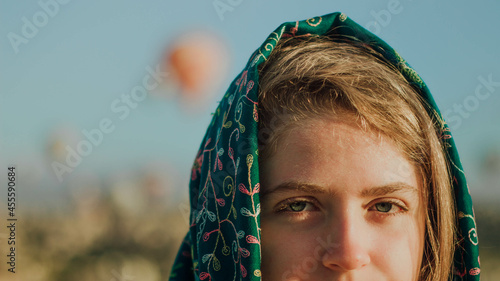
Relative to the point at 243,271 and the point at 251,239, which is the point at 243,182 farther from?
the point at 243,271

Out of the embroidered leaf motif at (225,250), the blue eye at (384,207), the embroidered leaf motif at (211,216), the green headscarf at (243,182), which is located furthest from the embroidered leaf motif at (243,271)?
the blue eye at (384,207)

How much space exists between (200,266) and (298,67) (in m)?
0.88

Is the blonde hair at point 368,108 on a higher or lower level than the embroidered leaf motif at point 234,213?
higher

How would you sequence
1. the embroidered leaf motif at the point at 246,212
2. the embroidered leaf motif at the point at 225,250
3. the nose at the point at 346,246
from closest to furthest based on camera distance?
the nose at the point at 346,246
the embroidered leaf motif at the point at 246,212
the embroidered leaf motif at the point at 225,250

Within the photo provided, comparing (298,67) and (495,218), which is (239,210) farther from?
(495,218)

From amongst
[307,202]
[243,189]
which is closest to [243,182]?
[243,189]

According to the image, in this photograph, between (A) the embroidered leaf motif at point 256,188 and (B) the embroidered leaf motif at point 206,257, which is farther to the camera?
(B) the embroidered leaf motif at point 206,257

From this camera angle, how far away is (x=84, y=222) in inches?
156

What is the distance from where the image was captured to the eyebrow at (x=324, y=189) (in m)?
1.67

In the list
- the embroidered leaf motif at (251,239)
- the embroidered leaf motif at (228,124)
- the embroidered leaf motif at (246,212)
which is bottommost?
the embroidered leaf motif at (251,239)

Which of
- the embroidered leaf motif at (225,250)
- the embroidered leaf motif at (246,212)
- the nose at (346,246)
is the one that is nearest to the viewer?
the nose at (346,246)

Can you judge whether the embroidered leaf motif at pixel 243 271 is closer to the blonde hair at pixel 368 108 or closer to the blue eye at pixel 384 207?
the blonde hair at pixel 368 108

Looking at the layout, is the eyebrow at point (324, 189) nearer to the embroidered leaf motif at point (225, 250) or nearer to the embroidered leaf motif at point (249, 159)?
the embroidered leaf motif at point (249, 159)

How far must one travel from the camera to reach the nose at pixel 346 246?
160 centimetres
